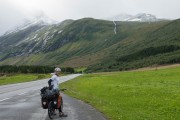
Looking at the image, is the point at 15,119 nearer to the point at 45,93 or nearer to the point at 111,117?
the point at 45,93

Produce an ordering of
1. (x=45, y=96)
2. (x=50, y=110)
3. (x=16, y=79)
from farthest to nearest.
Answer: (x=16, y=79), (x=45, y=96), (x=50, y=110)

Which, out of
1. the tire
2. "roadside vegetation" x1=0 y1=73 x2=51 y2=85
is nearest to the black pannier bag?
the tire

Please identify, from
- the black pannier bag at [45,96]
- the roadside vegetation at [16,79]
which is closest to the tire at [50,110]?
the black pannier bag at [45,96]

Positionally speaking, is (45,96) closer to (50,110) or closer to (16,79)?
(50,110)

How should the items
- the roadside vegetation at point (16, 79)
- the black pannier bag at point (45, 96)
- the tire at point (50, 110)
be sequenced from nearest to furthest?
the tire at point (50, 110) < the black pannier bag at point (45, 96) < the roadside vegetation at point (16, 79)

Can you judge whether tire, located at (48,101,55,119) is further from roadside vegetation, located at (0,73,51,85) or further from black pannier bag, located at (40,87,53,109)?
roadside vegetation, located at (0,73,51,85)

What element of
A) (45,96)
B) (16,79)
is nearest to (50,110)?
(45,96)

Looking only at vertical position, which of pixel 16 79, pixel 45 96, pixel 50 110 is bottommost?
pixel 50 110

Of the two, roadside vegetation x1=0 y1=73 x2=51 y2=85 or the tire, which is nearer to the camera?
the tire

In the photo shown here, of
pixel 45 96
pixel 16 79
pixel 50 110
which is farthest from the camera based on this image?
pixel 16 79

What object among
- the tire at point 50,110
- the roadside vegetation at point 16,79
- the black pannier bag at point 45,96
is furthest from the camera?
the roadside vegetation at point 16,79

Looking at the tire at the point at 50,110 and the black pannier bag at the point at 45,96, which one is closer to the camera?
the tire at the point at 50,110

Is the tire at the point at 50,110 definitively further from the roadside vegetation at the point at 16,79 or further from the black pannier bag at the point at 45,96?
the roadside vegetation at the point at 16,79

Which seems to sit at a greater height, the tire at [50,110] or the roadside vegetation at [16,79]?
the roadside vegetation at [16,79]
